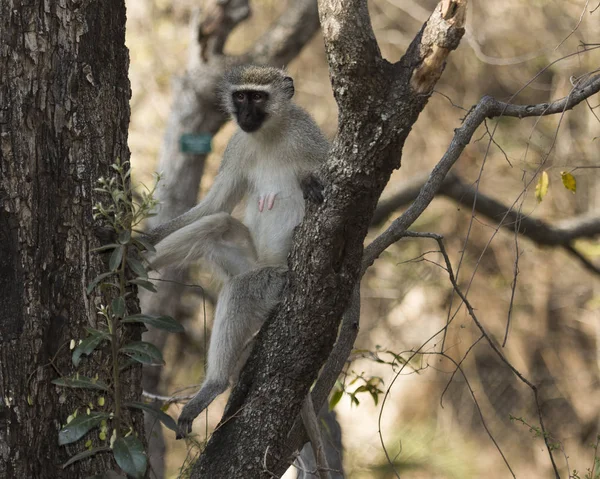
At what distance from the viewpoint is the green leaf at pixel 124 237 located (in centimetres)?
251

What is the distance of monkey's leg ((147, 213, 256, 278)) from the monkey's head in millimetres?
560

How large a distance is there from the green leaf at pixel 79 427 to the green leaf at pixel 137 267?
0.46m

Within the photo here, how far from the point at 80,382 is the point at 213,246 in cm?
190

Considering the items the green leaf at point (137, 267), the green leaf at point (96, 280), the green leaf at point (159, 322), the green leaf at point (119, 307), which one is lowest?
the green leaf at point (159, 322)

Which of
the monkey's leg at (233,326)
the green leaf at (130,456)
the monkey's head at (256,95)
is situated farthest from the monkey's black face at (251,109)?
the green leaf at (130,456)

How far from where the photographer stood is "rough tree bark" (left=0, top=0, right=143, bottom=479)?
101 inches

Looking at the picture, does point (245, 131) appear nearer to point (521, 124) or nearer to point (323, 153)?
point (323, 153)

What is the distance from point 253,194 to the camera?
4582 mm

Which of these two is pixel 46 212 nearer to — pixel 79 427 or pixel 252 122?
pixel 79 427

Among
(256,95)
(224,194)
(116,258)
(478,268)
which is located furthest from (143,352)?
(478,268)

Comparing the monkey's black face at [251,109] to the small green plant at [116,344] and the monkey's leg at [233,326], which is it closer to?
the monkey's leg at [233,326]

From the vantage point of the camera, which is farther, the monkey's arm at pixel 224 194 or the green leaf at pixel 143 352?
the monkey's arm at pixel 224 194

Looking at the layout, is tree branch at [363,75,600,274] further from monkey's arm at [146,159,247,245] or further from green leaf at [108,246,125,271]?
monkey's arm at [146,159,247,245]

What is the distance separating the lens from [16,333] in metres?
2.58
